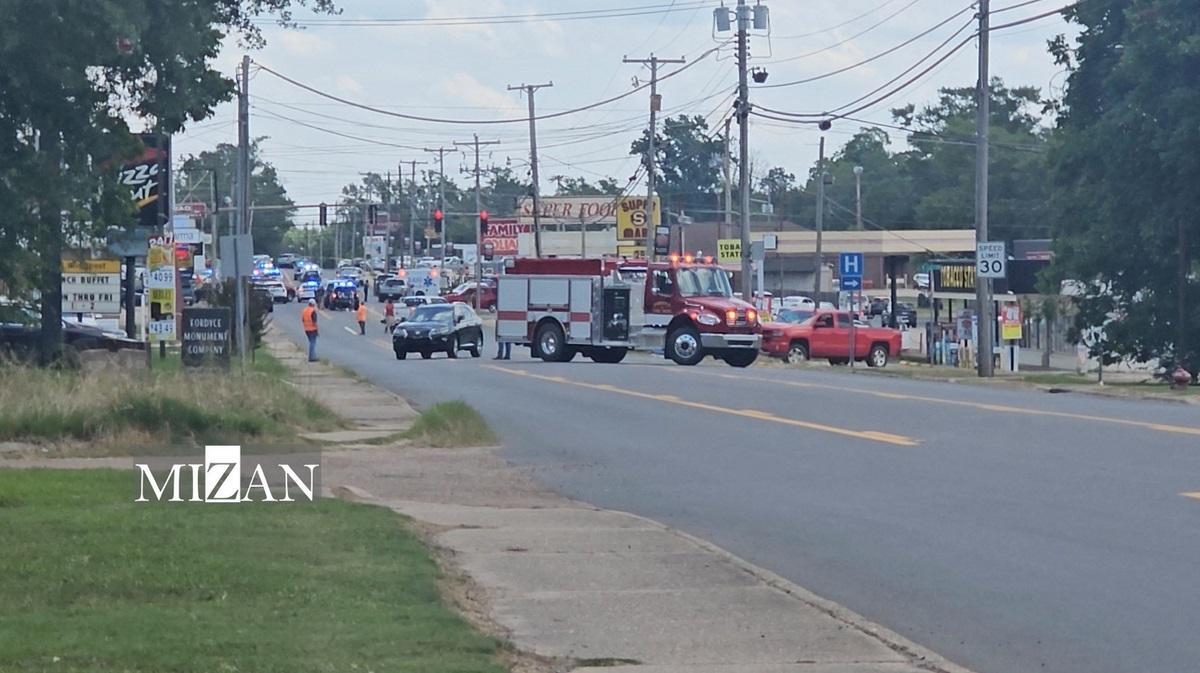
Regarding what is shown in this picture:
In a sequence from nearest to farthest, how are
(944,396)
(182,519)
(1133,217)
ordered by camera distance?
(182,519), (944,396), (1133,217)

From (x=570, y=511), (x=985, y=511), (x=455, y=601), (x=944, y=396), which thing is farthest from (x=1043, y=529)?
(x=944, y=396)

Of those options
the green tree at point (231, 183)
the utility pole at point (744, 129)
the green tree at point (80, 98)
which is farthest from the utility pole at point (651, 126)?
the green tree at point (231, 183)

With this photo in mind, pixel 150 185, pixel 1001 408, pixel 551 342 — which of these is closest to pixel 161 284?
pixel 150 185

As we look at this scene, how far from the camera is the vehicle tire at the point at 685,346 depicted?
43.4 metres

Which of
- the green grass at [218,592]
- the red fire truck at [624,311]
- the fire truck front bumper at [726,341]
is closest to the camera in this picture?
the green grass at [218,592]

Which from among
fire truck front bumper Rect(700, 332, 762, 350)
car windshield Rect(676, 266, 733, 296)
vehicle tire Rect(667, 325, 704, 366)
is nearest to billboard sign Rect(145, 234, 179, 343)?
vehicle tire Rect(667, 325, 704, 366)

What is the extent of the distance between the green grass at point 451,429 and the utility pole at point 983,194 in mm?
19385

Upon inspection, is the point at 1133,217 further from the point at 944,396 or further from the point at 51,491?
the point at 51,491

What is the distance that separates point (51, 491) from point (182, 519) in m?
2.13

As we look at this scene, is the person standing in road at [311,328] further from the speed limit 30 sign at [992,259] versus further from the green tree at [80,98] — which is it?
the speed limit 30 sign at [992,259]

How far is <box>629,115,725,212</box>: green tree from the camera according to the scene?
552 ft

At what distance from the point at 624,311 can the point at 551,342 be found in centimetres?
246

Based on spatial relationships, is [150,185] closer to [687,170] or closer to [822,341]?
[822,341]

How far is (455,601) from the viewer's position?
9781mm
